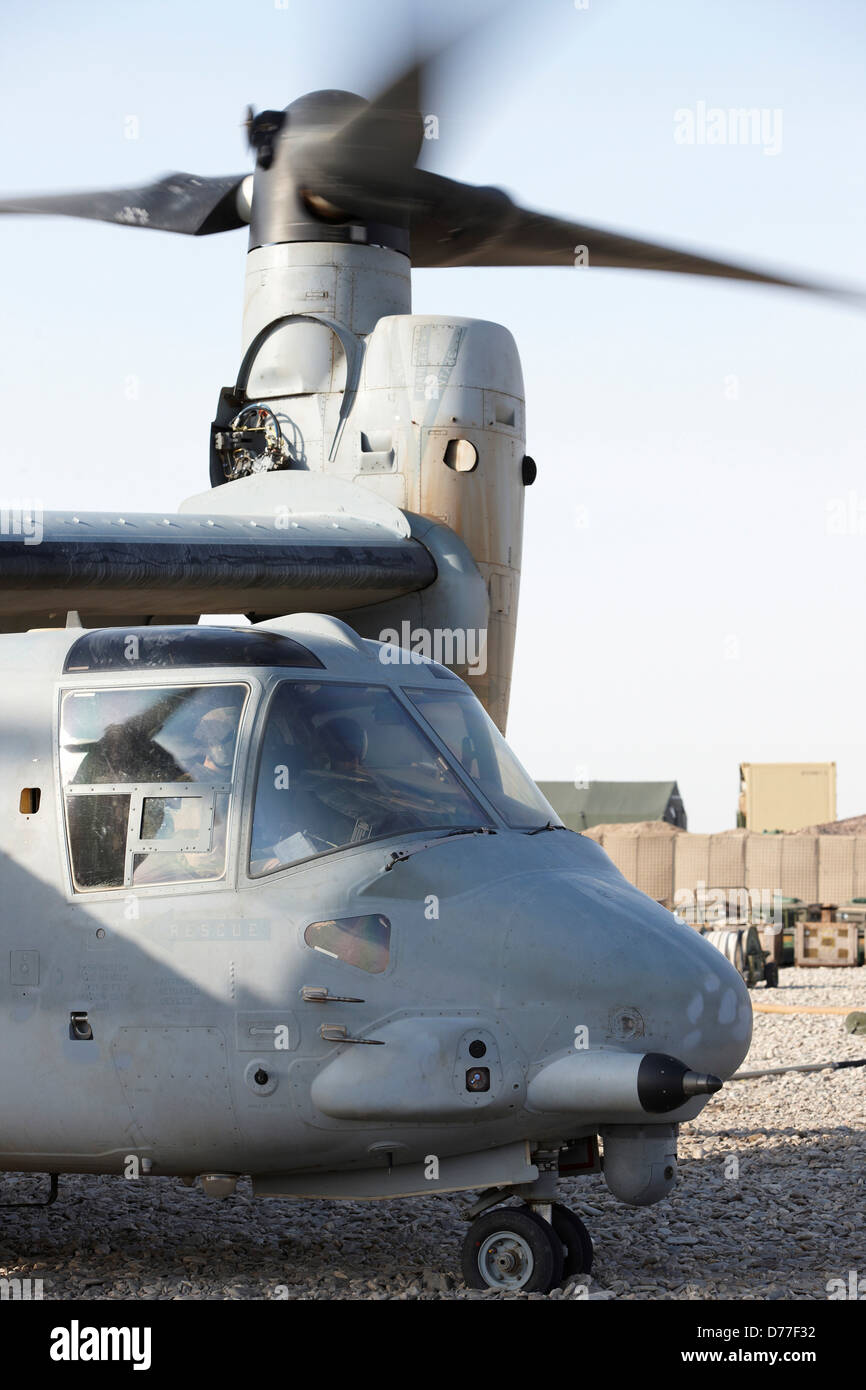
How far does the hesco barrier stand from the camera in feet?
101

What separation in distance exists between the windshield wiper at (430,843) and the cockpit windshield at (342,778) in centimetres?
4

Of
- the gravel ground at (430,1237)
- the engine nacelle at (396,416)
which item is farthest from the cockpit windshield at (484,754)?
the engine nacelle at (396,416)

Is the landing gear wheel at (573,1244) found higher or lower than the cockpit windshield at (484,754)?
lower

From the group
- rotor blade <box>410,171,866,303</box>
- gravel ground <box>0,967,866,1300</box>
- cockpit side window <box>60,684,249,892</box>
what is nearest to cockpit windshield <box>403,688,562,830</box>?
cockpit side window <box>60,684,249,892</box>

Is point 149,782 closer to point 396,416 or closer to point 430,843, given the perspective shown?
point 430,843

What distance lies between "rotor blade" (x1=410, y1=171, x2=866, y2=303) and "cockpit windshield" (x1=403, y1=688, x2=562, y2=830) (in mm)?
7728

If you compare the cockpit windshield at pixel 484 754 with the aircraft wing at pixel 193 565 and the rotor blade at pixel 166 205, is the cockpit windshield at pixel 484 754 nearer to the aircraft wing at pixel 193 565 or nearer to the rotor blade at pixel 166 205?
the aircraft wing at pixel 193 565

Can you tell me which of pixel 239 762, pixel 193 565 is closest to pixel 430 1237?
pixel 239 762

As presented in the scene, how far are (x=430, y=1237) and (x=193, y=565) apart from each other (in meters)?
5.47

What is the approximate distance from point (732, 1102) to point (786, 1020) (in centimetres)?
674

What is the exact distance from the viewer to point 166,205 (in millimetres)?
14250

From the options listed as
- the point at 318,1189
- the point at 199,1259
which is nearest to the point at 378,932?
the point at 318,1189

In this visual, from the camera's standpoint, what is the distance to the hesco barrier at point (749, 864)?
1217 inches
